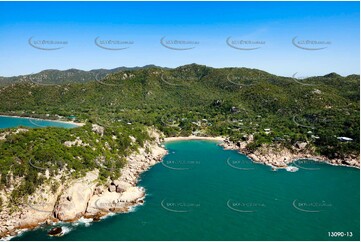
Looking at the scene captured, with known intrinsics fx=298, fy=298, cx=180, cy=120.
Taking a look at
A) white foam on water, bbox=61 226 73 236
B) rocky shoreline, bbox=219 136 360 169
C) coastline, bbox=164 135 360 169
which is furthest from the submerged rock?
rocky shoreline, bbox=219 136 360 169

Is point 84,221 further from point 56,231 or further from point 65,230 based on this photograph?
point 56,231

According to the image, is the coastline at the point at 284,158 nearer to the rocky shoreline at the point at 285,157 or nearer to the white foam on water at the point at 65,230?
the rocky shoreline at the point at 285,157

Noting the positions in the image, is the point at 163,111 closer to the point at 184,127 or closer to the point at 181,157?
the point at 184,127

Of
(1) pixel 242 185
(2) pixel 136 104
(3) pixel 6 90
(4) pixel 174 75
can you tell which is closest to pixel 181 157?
(1) pixel 242 185

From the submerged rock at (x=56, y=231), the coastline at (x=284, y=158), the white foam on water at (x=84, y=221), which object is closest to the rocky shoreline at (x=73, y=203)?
the white foam on water at (x=84, y=221)

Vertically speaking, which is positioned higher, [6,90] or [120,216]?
[6,90]

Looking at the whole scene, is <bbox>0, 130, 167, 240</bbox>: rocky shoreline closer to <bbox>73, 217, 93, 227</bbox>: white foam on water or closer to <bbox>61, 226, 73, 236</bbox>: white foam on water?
<bbox>73, 217, 93, 227</bbox>: white foam on water
